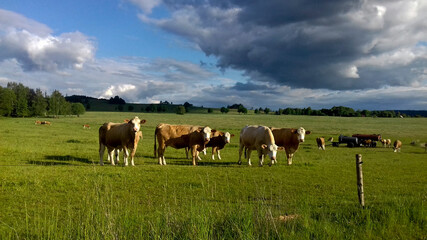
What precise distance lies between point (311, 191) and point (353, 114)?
13816cm

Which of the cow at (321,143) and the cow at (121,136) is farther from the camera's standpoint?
the cow at (321,143)

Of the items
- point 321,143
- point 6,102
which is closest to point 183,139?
point 321,143

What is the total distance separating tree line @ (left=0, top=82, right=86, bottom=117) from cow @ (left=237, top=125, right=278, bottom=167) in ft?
337

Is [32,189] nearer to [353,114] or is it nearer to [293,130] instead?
[293,130]

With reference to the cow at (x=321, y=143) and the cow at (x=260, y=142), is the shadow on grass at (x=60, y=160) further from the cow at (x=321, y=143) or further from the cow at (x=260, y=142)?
the cow at (x=321, y=143)

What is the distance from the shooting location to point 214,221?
280 inches

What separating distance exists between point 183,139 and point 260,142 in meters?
5.02

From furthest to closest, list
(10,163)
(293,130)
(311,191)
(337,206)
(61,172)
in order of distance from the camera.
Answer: (293,130) < (10,163) < (61,172) < (311,191) < (337,206)

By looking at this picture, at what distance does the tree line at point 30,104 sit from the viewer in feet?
316

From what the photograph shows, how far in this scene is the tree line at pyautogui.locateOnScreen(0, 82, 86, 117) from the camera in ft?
316

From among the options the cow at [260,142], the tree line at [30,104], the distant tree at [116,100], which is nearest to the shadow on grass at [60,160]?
the cow at [260,142]

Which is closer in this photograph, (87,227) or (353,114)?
(87,227)

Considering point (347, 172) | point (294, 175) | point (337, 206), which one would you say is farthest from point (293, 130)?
point (337, 206)

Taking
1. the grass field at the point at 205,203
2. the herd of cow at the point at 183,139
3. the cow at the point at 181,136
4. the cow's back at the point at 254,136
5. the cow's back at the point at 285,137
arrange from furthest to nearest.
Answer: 1. the cow's back at the point at 285,137
2. the cow's back at the point at 254,136
3. the cow at the point at 181,136
4. the herd of cow at the point at 183,139
5. the grass field at the point at 205,203
